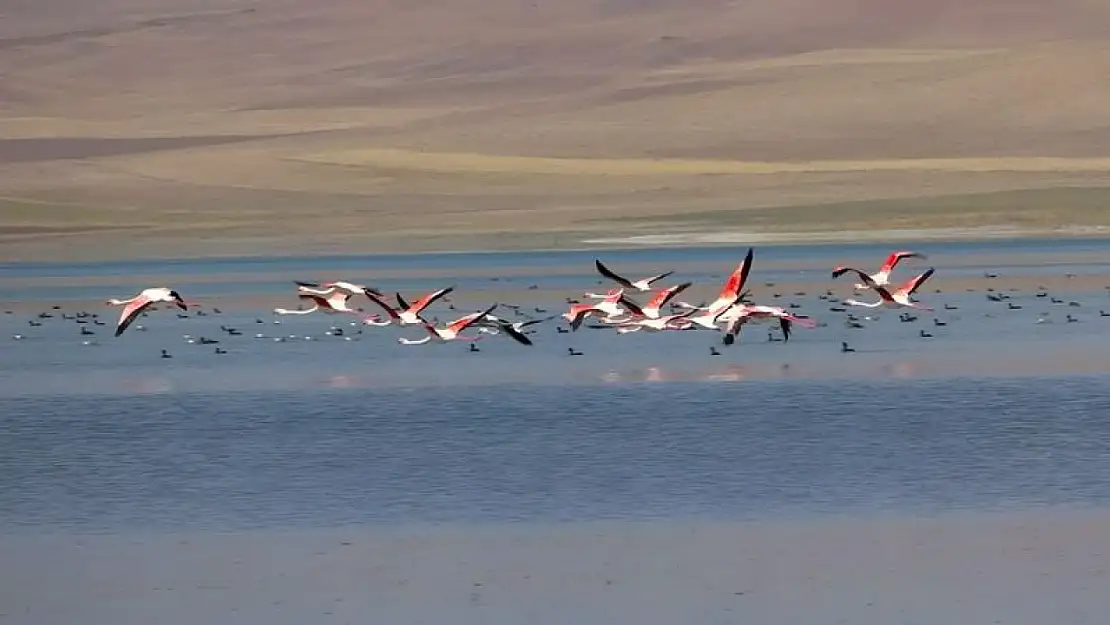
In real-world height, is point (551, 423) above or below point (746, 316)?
below

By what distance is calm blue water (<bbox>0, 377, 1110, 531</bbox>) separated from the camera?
12.4 meters

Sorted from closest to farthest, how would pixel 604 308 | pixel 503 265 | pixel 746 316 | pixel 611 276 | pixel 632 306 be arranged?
pixel 611 276
pixel 632 306
pixel 746 316
pixel 604 308
pixel 503 265

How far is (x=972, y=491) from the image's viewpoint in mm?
12562

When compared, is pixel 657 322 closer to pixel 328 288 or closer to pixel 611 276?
pixel 611 276

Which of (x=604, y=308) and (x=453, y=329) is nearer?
(x=453, y=329)

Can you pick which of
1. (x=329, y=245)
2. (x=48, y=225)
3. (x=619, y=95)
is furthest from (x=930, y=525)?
(x=619, y=95)

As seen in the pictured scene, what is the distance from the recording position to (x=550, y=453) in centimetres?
1435

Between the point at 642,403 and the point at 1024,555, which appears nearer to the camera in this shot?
the point at 1024,555

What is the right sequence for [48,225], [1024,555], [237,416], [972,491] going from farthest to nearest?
[48,225] → [237,416] → [972,491] → [1024,555]

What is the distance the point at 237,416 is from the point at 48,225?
3490 centimetres

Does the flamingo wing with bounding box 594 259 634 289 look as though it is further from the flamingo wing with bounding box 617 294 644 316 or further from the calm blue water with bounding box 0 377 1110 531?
the calm blue water with bounding box 0 377 1110 531

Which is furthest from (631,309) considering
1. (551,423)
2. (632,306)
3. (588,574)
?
(588,574)

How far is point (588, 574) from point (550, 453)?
378cm

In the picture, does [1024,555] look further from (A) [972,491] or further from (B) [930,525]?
(A) [972,491]
